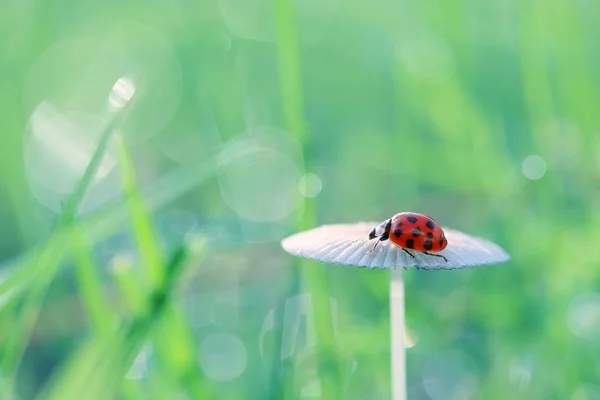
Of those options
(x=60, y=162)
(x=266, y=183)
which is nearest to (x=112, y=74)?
(x=60, y=162)

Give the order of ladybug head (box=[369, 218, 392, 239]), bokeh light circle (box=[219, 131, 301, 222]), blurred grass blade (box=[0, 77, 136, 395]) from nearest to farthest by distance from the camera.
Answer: ladybug head (box=[369, 218, 392, 239]) → blurred grass blade (box=[0, 77, 136, 395]) → bokeh light circle (box=[219, 131, 301, 222])

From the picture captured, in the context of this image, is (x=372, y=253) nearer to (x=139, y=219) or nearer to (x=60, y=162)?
(x=139, y=219)

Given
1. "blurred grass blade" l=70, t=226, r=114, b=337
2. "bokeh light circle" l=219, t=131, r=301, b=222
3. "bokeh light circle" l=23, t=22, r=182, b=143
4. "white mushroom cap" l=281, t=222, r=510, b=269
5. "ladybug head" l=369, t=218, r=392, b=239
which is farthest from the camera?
"bokeh light circle" l=23, t=22, r=182, b=143

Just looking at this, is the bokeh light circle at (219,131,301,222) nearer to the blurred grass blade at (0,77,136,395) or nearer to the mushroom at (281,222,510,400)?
the blurred grass blade at (0,77,136,395)

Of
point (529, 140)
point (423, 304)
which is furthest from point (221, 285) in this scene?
point (529, 140)

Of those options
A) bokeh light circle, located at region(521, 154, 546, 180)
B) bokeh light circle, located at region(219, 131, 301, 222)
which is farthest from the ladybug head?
bokeh light circle, located at region(219, 131, 301, 222)

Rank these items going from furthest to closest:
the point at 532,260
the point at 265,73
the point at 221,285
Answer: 1. the point at 265,73
2. the point at 221,285
3. the point at 532,260

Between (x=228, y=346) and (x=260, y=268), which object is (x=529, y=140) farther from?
(x=228, y=346)

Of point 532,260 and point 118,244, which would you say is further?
point 118,244
